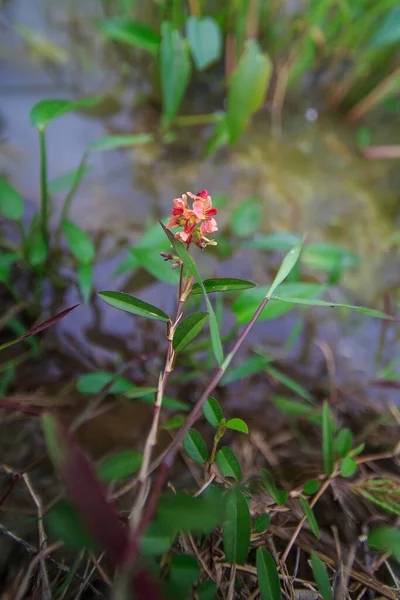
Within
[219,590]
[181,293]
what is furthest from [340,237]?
[219,590]

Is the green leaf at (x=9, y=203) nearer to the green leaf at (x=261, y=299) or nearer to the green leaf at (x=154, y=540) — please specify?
the green leaf at (x=261, y=299)

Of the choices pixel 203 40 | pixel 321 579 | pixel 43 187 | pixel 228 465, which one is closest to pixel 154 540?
pixel 228 465

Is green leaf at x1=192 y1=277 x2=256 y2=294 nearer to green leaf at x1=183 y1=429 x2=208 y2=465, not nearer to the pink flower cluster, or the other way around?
the pink flower cluster

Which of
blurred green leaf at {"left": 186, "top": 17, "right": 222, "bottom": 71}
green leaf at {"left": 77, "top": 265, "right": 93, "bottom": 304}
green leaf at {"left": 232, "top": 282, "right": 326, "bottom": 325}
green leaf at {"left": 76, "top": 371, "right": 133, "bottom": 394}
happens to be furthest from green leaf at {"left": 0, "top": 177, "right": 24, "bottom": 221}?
blurred green leaf at {"left": 186, "top": 17, "right": 222, "bottom": 71}

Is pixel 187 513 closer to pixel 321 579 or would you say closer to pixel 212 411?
pixel 212 411

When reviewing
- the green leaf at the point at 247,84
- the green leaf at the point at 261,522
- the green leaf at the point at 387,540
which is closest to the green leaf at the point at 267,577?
the green leaf at the point at 261,522
